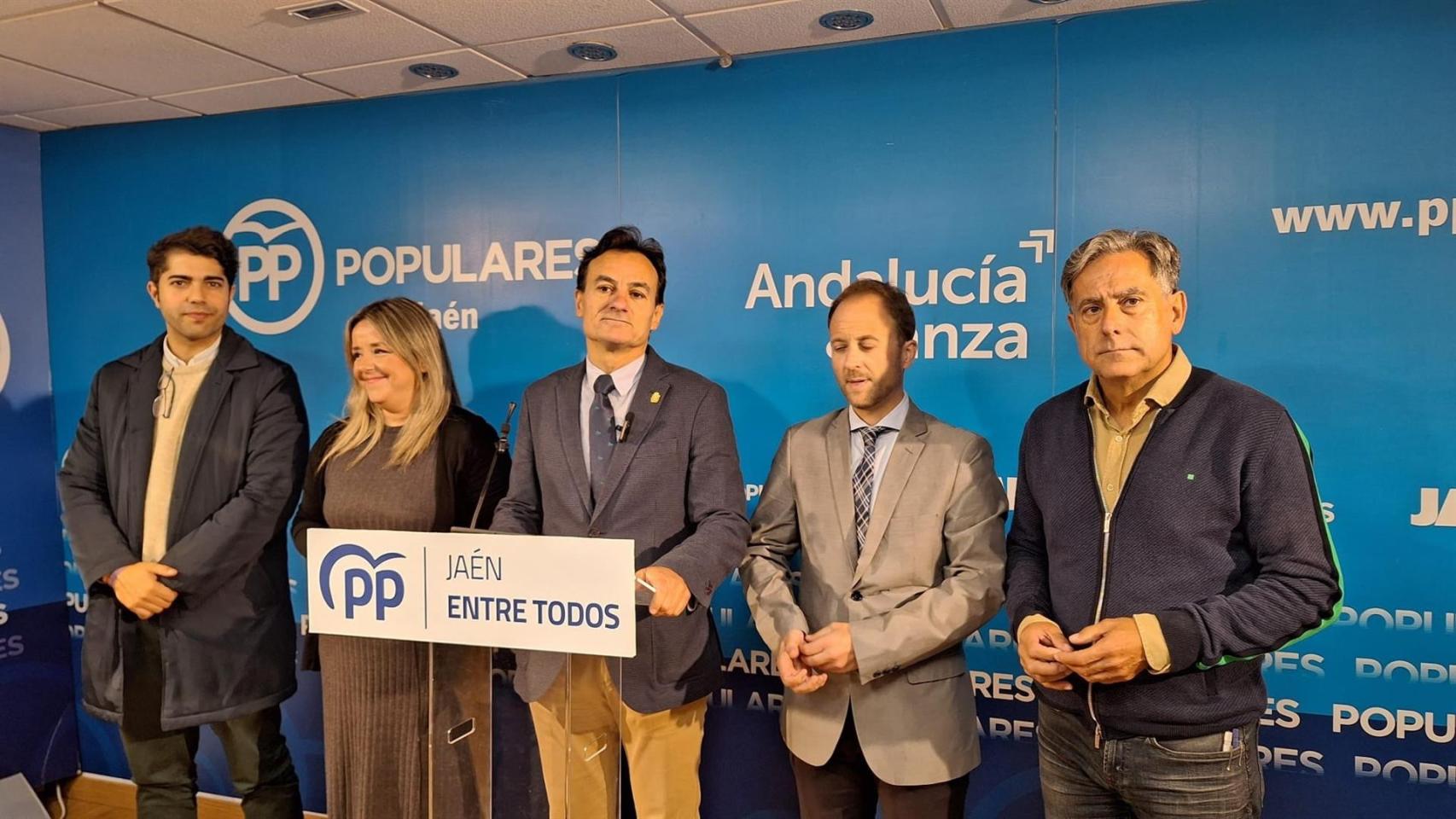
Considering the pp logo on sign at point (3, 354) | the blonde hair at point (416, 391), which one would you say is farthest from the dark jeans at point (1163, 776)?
the pp logo on sign at point (3, 354)

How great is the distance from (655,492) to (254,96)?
7.92ft

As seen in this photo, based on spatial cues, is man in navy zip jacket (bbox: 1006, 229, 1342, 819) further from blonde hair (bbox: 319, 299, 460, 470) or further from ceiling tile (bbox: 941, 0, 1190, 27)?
blonde hair (bbox: 319, 299, 460, 470)

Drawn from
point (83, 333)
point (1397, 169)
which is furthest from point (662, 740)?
point (83, 333)

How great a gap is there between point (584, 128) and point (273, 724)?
2.21 metres

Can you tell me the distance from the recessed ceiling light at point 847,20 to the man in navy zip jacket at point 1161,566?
46.4 inches

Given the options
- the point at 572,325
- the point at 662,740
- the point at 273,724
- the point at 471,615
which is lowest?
the point at 273,724

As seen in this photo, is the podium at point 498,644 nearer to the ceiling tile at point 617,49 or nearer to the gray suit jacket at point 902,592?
the gray suit jacket at point 902,592

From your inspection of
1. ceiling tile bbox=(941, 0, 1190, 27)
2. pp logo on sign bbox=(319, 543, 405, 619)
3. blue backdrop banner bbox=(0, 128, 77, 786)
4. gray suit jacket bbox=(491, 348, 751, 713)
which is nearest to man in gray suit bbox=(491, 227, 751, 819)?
gray suit jacket bbox=(491, 348, 751, 713)

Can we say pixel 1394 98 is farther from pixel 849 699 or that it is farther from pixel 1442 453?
pixel 849 699

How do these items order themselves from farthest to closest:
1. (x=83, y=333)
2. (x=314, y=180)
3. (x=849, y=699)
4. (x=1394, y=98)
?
(x=83, y=333) < (x=314, y=180) < (x=1394, y=98) < (x=849, y=699)

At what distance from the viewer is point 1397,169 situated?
96.0 inches

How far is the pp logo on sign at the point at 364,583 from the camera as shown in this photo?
1635 millimetres

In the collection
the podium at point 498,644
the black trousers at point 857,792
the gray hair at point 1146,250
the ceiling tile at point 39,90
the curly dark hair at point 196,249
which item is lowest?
the black trousers at point 857,792

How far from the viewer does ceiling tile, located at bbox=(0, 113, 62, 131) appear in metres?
3.63
